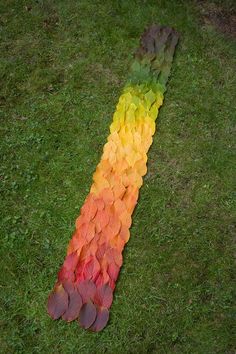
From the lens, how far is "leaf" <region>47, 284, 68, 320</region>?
3.23 metres

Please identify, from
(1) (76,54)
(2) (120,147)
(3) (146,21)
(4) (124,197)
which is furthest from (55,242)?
(3) (146,21)

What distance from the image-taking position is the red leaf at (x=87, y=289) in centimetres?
328

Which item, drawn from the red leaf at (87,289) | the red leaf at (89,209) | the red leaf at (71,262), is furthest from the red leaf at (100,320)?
the red leaf at (89,209)

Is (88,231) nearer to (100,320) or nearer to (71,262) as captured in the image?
(71,262)

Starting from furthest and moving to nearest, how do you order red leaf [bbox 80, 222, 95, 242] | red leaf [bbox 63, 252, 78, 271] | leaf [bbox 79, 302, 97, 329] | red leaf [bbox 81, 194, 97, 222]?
red leaf [bbox 81, 194, 97, 222]
red leaf [bbox 80, 222, 95, 242]
red leaf [bbox 63, 252, 78, 271]
leaf [bbox 79, 302, 97, 329]

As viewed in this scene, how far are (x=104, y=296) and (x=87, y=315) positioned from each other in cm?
18

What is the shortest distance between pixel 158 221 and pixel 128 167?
0.54m

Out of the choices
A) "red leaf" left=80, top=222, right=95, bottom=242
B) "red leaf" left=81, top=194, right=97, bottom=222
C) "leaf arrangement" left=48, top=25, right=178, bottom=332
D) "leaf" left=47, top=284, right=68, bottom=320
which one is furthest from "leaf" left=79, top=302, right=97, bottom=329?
"red leaf" left=81, top=194, right=97, bottom=222

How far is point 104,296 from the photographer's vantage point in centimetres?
332

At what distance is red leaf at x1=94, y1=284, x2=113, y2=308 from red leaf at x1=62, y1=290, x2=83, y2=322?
123 mm

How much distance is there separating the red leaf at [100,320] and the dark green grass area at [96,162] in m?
0.05

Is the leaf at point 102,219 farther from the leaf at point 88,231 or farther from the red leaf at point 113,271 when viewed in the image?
the red leaf at point 113,271

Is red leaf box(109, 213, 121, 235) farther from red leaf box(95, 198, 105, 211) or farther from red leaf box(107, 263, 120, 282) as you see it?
Result: red leaf box(107, 263, 120, 282)

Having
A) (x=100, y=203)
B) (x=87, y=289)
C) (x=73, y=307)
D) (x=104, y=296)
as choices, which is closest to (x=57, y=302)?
(x=73, y=307)
